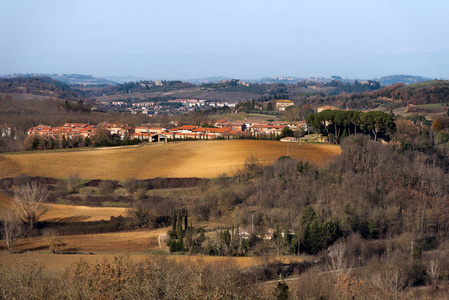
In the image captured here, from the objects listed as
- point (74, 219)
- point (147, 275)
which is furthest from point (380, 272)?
point (74, 219)

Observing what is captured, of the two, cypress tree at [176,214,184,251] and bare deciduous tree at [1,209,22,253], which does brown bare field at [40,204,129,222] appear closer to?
bare deciduous tree at [1,209,22,253]

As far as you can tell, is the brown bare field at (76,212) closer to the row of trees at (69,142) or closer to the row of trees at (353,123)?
the row of trees at (69,142)

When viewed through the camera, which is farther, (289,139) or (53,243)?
(289,139)

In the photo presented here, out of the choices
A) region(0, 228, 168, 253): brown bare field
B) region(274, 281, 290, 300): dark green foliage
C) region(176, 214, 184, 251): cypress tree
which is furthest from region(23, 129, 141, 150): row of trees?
region(274, 281, 290, 300): dark green foliage

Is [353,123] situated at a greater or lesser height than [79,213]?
greater

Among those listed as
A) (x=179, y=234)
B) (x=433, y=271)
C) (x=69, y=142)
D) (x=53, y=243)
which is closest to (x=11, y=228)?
(x=53, y=243)

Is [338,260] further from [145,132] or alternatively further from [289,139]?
[145,132]
